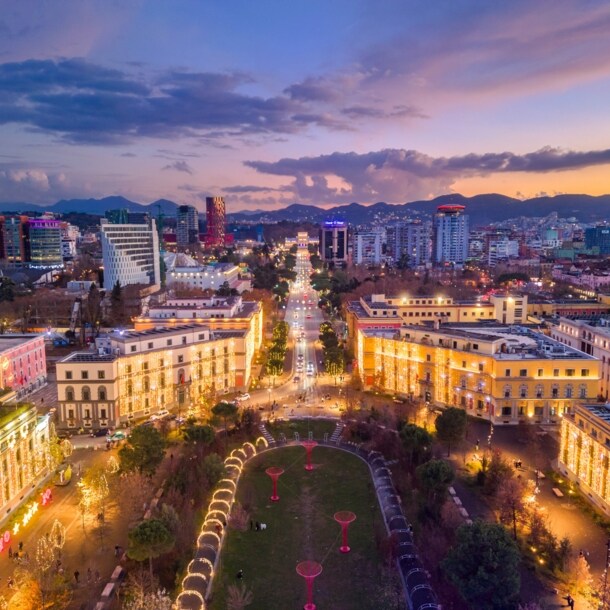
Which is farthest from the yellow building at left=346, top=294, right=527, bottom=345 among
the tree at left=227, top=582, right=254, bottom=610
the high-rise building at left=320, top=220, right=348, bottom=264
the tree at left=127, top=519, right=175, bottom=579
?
the high-rise building at left=320, top=220, right=348, bottom=264

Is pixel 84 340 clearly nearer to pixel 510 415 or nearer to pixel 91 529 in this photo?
pixel 91 529

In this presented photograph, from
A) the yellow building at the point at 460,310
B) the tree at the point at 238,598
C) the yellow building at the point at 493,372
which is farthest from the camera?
the yellow building at the point at 460,310

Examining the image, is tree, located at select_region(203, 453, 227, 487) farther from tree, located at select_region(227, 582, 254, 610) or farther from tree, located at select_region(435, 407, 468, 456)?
tree, located at select_region(435, 407, 468, 456)

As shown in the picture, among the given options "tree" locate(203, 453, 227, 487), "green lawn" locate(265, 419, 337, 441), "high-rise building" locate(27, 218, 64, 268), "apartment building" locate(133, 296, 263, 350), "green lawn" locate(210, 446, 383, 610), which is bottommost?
"green lawn" locate(210, 446, 383, 610)

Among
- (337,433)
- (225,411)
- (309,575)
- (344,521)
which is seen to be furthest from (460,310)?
(309,575)

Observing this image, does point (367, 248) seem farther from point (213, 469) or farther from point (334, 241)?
point (213, 469)

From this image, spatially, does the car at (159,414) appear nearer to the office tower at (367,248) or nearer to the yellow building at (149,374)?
the yellow building at (149,374)

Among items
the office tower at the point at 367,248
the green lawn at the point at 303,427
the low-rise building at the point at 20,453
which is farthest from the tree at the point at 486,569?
the office tower at the point at 367,248
